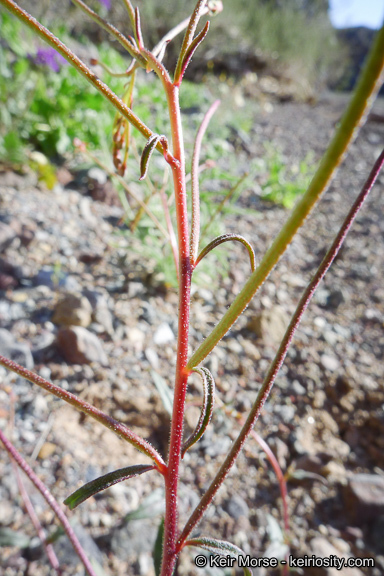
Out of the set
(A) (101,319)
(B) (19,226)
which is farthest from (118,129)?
(B) (19,226)

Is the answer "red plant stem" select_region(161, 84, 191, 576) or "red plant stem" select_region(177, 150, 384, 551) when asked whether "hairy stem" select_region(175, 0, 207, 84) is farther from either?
"red plant stem" select_region(177, 150, 384, 551)

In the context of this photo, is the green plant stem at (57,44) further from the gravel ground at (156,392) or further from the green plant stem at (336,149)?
the gravel ground at (156,392)

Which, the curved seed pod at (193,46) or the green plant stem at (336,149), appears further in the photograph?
the curved seed pod at (193,46)

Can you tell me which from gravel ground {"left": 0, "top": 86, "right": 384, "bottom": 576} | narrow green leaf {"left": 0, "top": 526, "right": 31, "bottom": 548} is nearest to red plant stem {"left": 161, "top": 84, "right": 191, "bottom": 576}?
gravel ground {"left": 0, "top": 86, "right": 384, "bottom": 576}

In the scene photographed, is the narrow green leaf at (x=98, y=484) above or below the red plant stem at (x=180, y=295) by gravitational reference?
below

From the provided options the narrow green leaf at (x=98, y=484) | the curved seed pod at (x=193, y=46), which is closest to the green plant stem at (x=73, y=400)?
the narrow green leaf at (x=98, y=484)

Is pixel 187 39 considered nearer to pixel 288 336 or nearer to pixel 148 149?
pixel 148 149
